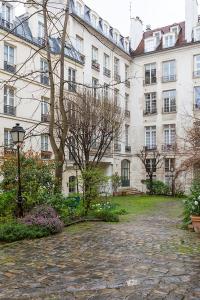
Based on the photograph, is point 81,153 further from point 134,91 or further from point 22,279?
point 22,279

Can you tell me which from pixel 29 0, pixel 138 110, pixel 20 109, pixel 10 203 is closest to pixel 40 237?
Answer: pixel 10 203

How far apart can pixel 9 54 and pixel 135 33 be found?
2042 cm

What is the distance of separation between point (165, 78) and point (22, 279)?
32341 mm

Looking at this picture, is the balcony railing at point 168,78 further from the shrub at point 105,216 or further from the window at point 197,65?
the shrub at point 105,216

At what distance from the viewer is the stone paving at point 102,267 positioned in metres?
5.17

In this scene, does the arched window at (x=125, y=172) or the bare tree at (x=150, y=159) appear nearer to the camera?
the bare tree at (x=150, y=159)

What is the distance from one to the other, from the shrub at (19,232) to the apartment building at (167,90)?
24.8m

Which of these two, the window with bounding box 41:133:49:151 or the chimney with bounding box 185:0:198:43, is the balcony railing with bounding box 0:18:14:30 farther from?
the chimney with bounding box 185:0:198:43

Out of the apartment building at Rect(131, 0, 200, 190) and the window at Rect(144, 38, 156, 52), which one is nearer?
the apartment building at Rect(131, 0, 200, 190)

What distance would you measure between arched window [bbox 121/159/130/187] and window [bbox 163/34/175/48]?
1209cm

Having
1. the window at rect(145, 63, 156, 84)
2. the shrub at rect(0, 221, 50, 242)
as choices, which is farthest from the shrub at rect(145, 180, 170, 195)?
the shrub at rect(0, 221, 50, 242)

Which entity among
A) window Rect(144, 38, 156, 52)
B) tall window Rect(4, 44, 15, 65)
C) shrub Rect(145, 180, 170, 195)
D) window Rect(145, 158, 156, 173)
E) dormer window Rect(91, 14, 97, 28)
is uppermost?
dormer window Rect(91, 14, 97, 28)

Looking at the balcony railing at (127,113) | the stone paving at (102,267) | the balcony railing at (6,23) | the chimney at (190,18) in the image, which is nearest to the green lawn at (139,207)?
the stone paving at (102,267)

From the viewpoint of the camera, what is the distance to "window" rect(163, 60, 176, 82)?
35.6 meters
